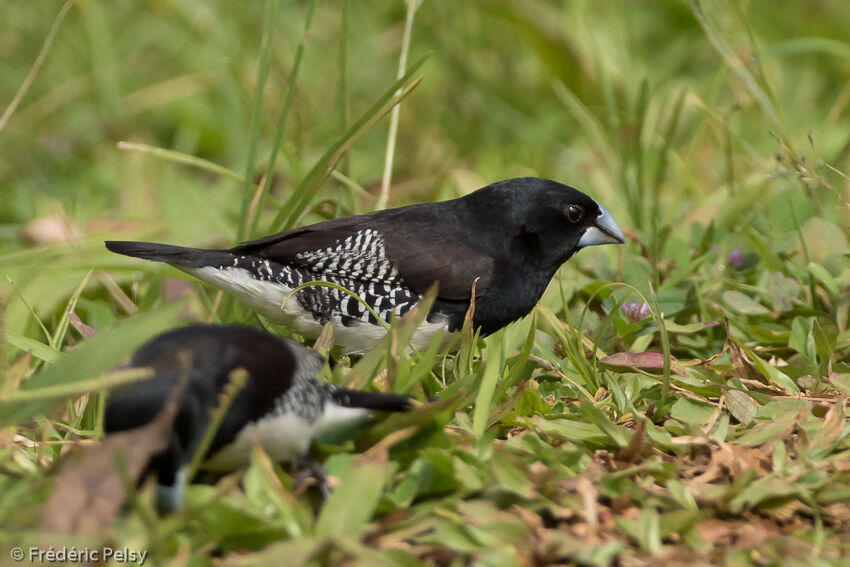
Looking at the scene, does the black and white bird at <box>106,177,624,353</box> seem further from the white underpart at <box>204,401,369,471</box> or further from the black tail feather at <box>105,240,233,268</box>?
the white underpart at <box>204,401,369,471</box>

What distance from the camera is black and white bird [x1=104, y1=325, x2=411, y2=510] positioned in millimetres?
1925

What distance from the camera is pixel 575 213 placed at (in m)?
3.35

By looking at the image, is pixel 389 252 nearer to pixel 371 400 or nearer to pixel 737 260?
pixel 371 400

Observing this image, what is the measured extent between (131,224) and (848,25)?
203 inches

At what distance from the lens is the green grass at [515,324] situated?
2020 millimetres

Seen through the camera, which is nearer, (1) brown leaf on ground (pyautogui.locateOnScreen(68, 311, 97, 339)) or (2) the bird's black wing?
(1) brown leaf on ground (pyautogui.locateOnScreen(68, 311, 97, 339))

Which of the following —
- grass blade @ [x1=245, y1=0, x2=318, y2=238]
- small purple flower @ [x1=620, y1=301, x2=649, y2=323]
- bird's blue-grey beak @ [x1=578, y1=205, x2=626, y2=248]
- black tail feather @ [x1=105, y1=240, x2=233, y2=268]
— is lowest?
black tail feather @ [x1=105, y1=240, x2=233, y2=268]

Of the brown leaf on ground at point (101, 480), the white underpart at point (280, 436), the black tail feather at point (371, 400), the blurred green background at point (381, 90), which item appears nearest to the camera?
the brown leaf on ground at point (101, 480)

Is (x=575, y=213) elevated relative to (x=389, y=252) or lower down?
elevated

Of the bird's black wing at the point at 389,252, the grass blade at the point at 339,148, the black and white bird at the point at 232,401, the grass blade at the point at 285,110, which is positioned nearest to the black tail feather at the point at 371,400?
the black and white bird at the point at 232,401

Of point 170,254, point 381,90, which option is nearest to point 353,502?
point 170,254

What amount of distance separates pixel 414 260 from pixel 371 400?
41.3 inches

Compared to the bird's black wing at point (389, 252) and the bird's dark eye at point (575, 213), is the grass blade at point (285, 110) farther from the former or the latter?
the bird's dark eye at point (575, 213)

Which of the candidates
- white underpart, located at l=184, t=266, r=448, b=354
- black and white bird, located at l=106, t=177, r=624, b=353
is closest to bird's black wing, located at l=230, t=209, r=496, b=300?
black and white bird, located at l=106, t=177, r=624, b=353
